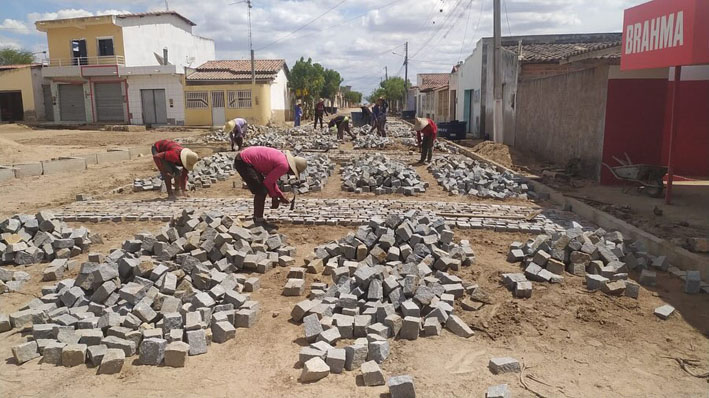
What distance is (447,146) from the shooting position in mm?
18703

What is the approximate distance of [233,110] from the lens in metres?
32.8

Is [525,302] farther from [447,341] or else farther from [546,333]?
[447,341]

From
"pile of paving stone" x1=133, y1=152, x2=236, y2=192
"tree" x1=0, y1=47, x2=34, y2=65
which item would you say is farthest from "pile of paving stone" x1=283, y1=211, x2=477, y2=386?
"tree" x1=0, y1=47, x2=34, y2=65

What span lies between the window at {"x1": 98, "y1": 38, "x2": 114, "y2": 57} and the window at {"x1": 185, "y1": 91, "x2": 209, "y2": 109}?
→ 6160 mm

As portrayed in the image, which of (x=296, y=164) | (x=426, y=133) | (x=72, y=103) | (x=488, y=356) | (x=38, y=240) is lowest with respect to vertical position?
(x=488, y=356)

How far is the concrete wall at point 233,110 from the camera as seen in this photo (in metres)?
32.6

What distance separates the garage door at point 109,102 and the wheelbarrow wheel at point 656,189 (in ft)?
107

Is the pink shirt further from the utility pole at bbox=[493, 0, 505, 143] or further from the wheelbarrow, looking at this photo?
the utility pole at bbox=[493, 0, 505, 143]

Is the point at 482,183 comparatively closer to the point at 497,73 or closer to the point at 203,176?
the point at 203,176

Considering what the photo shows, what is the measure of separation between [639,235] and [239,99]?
29.1m

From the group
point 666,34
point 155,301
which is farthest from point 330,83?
point 155,301

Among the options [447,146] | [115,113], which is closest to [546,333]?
[447,146]

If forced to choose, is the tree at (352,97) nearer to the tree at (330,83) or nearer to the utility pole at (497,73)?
the tree at (330,83)

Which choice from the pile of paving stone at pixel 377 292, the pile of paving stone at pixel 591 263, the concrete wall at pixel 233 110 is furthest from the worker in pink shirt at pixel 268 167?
the concrete wall at pixel 233 110
